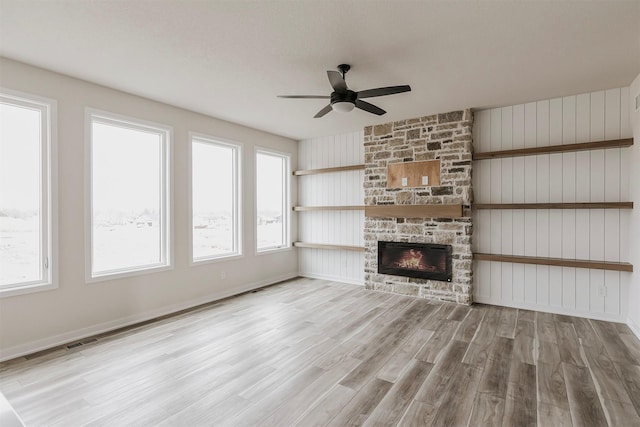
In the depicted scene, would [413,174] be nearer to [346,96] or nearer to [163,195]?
[346,96]

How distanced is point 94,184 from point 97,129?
0.65 m

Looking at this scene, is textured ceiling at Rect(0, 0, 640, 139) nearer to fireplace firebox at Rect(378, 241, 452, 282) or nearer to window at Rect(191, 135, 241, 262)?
window at Rect(191, 135, 241, 262)

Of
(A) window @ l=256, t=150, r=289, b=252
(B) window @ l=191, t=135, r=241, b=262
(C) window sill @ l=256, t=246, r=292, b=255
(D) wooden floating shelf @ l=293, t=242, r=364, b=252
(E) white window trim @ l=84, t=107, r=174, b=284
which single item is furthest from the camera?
(A) window @ l=256, t=150, r=289, b=252

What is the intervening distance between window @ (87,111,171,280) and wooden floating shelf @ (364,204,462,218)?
126 inches

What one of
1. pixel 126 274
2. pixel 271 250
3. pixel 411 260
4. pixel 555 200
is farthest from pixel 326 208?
pixel 555 200

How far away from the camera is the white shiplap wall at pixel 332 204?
6.14 metres

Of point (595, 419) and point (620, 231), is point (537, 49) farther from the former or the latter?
point (595, 419)

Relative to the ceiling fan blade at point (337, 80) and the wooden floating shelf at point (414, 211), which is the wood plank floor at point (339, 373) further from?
Answer: the ceiling fan blade at point (337, 80)

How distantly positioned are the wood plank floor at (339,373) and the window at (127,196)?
88 centimetres

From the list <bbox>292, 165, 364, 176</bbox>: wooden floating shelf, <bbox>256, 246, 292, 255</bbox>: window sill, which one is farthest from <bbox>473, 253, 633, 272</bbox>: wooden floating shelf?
<bbox>256, 246, 292, 255</bbox>: window sill

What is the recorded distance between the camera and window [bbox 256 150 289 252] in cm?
609

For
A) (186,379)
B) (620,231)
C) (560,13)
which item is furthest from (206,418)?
(620,231)

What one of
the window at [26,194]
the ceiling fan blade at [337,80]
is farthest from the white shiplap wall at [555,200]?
the window at [26,194]

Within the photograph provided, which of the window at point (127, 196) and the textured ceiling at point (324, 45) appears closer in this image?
the textured ceiling at point (324, 45)
